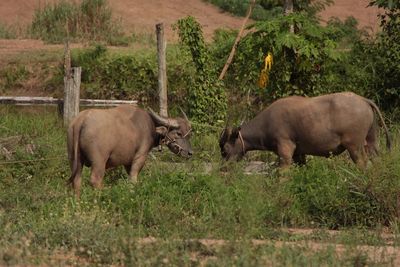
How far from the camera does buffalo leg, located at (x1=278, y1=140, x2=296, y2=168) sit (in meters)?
13.2

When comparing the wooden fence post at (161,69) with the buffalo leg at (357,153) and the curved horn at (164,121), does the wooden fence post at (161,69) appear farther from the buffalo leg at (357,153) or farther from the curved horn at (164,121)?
the buffalo leg at (357,153)

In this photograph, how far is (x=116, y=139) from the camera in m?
11.9

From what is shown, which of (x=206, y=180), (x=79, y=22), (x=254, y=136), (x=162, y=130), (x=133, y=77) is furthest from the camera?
(x=79, y=22)

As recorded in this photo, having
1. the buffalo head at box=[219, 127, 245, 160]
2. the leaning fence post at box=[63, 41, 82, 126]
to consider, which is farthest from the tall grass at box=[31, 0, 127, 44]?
the buffalo head at box=[219, 127, 245, 160]

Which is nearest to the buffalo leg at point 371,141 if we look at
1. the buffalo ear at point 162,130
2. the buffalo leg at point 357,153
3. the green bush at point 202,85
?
the buffalo leg at point 357,153

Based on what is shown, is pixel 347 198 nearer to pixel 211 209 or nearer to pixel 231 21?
pixel 211 209

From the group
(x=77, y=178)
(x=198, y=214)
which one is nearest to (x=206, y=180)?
(x=198, y=214)

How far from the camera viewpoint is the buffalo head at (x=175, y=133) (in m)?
12.9

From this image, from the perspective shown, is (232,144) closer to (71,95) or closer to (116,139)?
(116,139)

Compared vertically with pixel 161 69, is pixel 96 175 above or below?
below

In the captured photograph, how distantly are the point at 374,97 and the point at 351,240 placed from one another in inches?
310

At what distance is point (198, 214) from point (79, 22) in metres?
14.1

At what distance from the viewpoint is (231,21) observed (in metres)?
29.7

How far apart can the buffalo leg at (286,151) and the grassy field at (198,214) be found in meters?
0.35
